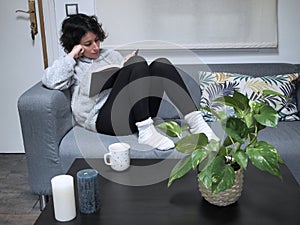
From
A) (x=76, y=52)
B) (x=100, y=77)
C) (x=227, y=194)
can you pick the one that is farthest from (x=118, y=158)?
(x=76, y=52)

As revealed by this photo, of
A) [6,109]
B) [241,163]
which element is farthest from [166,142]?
[6,109]

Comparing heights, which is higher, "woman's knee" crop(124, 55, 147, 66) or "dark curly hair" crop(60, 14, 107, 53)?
"dark curly hair" crop(60, 14, 107, 53)

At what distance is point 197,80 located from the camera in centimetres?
262

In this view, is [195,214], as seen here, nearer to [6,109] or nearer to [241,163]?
[241,163]

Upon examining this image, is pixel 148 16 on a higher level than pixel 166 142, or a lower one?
higher

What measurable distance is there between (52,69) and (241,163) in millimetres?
1290

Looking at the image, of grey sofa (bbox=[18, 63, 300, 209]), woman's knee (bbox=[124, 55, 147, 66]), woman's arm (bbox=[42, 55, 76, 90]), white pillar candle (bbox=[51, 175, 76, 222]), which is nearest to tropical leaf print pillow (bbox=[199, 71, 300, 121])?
grey sofa (bbox=[18, 63, 300, 209])

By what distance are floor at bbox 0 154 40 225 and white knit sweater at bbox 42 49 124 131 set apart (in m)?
0.55

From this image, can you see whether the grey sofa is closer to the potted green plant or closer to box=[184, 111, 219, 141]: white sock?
box=[184, 111, 219, 141]: white sock

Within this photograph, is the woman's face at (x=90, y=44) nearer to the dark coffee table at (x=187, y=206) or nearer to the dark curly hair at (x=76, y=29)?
the dark curly hair at (x=76, y=29)

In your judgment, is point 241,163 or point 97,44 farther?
point 97,44

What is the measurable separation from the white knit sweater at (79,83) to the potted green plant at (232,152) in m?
0.94

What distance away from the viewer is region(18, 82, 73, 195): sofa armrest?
2.10 m

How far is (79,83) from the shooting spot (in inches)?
91.1
